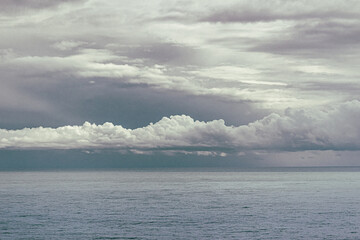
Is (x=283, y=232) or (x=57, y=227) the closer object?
(x=283, y=232)

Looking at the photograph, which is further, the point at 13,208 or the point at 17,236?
the point at 13,208

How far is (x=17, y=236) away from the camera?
7338 centimetres

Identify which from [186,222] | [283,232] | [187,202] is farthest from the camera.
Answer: [187,202]

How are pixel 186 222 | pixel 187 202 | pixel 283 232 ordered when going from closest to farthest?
pixel 283 232 → pixel 186 222 → pixel 187 202

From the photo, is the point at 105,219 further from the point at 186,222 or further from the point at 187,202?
the point at 187,202

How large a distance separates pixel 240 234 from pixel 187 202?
5341cm

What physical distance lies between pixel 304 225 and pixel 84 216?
139 ft

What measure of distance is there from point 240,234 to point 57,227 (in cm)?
3055

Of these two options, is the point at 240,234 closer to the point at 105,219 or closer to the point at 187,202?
the point at 105,219

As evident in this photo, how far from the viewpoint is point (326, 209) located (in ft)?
346

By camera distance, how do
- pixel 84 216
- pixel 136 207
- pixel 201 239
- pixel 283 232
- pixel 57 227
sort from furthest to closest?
pixel 136 207 → pixel 84 216 → pixel 57 227 → pixel 283 232 → pixel 201 239

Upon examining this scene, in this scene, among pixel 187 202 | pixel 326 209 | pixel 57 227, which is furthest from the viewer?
pixel 187 202

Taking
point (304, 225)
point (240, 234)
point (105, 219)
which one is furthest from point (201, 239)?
point (105, 219)

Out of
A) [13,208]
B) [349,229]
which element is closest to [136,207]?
[13,208]
